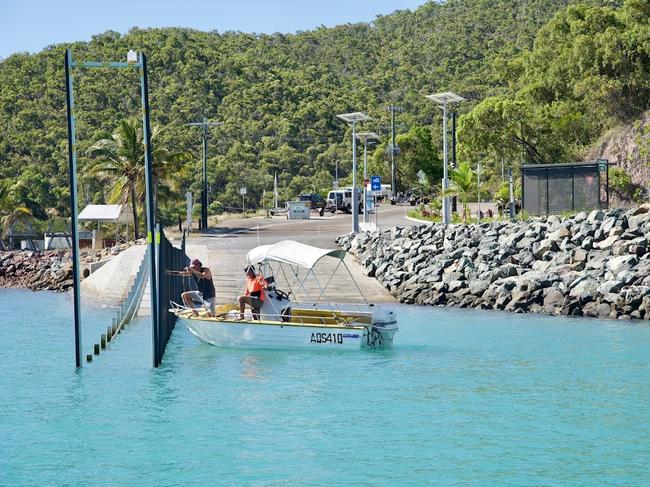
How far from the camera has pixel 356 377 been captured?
89.4 ft

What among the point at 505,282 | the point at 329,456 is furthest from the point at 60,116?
the point at 329,456

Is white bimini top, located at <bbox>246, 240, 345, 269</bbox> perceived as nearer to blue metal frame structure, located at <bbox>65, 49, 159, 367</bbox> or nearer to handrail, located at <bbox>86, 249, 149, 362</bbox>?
handrail, located at <bbox>86, 249, 149, 362</bbox>

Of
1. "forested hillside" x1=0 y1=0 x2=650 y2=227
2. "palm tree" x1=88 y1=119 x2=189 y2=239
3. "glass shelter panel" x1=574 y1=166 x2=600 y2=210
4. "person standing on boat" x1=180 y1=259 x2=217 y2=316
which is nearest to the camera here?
"person standing on boat" x1=180 y1=259 x2=217 y2=316

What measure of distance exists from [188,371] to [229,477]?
1004 cm

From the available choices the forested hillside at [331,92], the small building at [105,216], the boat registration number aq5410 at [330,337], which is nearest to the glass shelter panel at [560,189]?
the forested hillside at [331,92]

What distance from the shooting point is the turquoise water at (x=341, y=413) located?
1902 centimetres

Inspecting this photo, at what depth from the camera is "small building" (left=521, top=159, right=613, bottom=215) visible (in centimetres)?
5156

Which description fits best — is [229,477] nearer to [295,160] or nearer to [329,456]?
[329,456]

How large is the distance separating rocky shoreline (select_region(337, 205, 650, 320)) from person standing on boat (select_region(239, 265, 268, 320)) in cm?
1369

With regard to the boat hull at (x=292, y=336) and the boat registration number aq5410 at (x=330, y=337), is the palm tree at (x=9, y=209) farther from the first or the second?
the boat registration number aq5410 at (x=330, y=337)

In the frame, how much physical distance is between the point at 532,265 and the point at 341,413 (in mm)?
22897

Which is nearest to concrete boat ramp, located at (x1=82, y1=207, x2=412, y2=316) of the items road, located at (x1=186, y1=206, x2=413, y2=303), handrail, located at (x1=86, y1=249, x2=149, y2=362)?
road, located at (x1=186, y1=206, x2=413, y2=303)

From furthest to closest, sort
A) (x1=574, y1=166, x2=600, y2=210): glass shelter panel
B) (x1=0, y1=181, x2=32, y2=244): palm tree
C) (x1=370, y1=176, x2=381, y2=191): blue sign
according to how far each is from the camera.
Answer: (x1=0, y1=181, x2=32, y2=244): palm tree < (x1=370, y1=176, x2=381, y2=191): blue sign < (x1=574, y1=166, x2=600, y2=210): glass shelter panel

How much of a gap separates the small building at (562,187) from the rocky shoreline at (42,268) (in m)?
20.7
